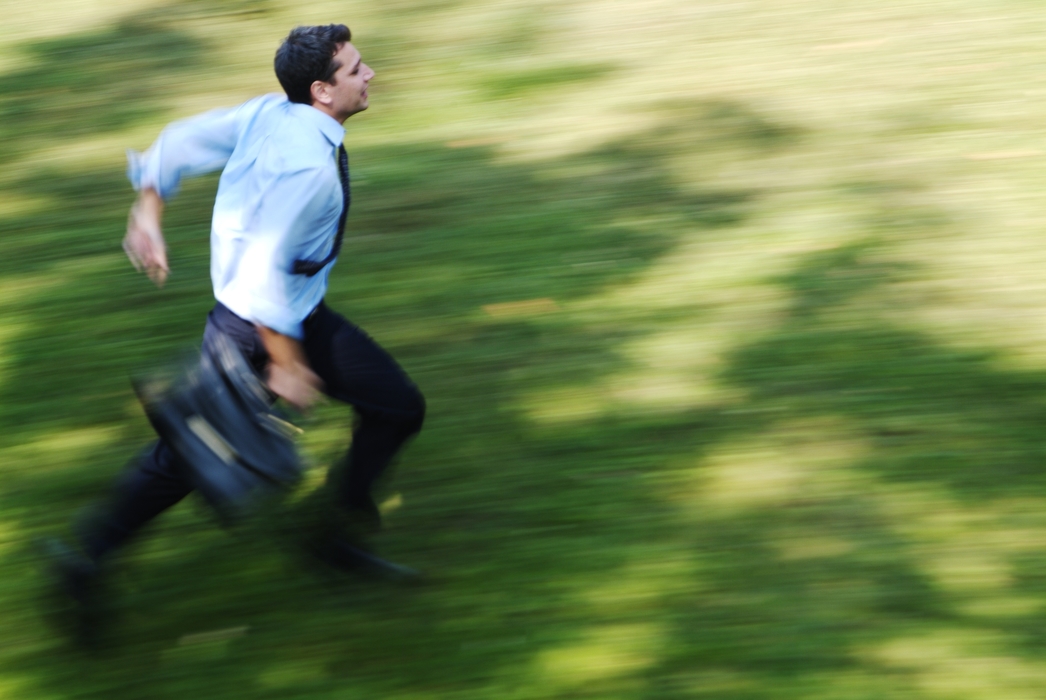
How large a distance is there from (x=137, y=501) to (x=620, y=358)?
2.23 metres

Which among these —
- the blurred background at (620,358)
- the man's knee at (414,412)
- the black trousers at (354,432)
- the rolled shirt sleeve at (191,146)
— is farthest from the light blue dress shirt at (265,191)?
the blurred background at (620,358)

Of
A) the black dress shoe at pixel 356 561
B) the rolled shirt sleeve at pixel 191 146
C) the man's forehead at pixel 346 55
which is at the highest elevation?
the man's forehead at pixel 346 55

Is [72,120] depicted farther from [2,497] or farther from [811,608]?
[811,608]

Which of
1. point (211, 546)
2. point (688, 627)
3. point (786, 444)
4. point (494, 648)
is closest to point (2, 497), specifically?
point (211, 546)

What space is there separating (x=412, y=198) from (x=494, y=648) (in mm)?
3357

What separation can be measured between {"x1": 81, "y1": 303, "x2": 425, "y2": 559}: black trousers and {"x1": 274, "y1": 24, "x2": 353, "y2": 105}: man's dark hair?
2.23ft

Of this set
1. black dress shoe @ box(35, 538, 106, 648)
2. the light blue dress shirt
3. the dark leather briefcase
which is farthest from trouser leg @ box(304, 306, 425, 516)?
black dress shoe @ box(35, 538, 106, 648)

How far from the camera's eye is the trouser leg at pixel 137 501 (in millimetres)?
3482

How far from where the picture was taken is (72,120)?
7.75 m

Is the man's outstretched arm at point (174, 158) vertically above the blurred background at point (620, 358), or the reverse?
the man's outstretched arm at point (174, 158)

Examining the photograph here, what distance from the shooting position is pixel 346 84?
354 cm

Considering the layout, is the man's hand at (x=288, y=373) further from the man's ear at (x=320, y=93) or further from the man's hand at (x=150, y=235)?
the man's ear at (x=320, y=93)

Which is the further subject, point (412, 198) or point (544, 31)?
point (544, 31)

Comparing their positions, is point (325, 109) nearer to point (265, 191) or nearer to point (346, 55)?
point (346, 55)
